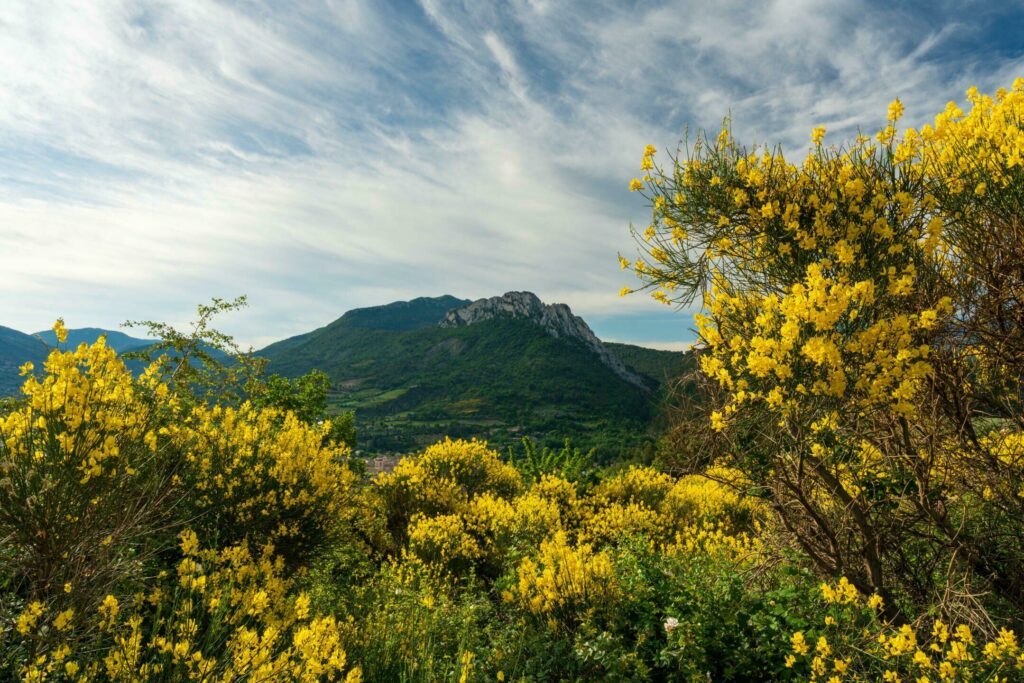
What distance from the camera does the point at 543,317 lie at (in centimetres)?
16188

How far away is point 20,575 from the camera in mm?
3525

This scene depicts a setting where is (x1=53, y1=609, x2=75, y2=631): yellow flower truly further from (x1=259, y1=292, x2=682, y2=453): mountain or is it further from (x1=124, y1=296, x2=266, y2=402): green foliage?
(x1=259, y1=292, x2=682, y2=453): mountain

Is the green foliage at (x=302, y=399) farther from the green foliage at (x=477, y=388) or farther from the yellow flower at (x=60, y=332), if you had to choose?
the green foliage at (x=477, y=388)

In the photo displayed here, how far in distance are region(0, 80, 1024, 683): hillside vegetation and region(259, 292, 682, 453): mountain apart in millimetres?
64360

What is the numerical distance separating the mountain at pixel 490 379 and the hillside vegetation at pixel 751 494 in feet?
211

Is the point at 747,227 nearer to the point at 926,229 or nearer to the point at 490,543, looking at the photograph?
the point at 926,229

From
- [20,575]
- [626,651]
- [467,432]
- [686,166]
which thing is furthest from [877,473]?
[467,432]

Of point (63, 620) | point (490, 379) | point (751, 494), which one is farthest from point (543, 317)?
point (63, 620)

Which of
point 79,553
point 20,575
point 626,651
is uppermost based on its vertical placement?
point 79,553

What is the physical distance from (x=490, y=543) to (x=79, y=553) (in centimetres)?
423

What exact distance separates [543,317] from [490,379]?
3297cm

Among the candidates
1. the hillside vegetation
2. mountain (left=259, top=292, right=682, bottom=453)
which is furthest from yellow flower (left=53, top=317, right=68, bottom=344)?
mountain (left=259, top=292, right=682, bottom=453)

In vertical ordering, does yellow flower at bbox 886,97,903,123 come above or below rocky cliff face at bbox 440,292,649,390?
below

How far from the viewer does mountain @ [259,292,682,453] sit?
10174 centimetres
